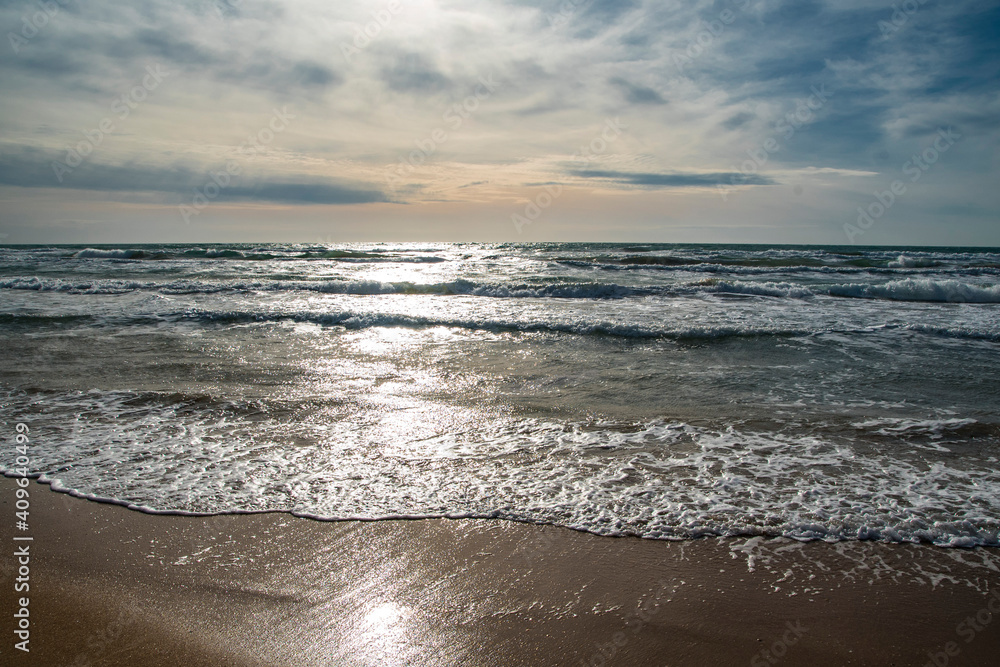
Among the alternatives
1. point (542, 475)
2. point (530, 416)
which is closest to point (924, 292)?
A: point (530, 416)

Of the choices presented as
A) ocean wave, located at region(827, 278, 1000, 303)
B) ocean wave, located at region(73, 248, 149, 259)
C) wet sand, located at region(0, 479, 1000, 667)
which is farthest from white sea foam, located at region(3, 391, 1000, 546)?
ocean wave, located at region(73, 248, 149, 259)

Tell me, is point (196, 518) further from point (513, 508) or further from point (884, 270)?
point (884, 270)

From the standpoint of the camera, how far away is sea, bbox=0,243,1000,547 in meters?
3.75

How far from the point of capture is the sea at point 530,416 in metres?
3.75

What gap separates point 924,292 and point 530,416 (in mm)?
18510

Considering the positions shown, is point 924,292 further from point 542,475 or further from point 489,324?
point 542,475

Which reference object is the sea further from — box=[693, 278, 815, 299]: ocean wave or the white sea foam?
box=[693, 278, 815, 299]: ocean wave

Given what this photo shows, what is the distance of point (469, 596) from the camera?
2.80 m

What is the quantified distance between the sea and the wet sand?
0.75ft

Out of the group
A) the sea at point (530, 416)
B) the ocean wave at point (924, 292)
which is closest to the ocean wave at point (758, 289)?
the ocean wave at point (924, 292)

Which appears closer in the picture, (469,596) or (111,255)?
(469,596)

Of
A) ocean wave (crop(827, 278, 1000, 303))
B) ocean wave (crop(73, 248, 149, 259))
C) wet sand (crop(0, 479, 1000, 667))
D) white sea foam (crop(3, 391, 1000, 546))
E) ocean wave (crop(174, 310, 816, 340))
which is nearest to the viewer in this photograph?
wet sand (crop(0, 479, 1000, 667))

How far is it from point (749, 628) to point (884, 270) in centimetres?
3093

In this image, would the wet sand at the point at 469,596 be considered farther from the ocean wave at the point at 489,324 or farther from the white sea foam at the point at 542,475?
the ocean wave at the point at 489,324
